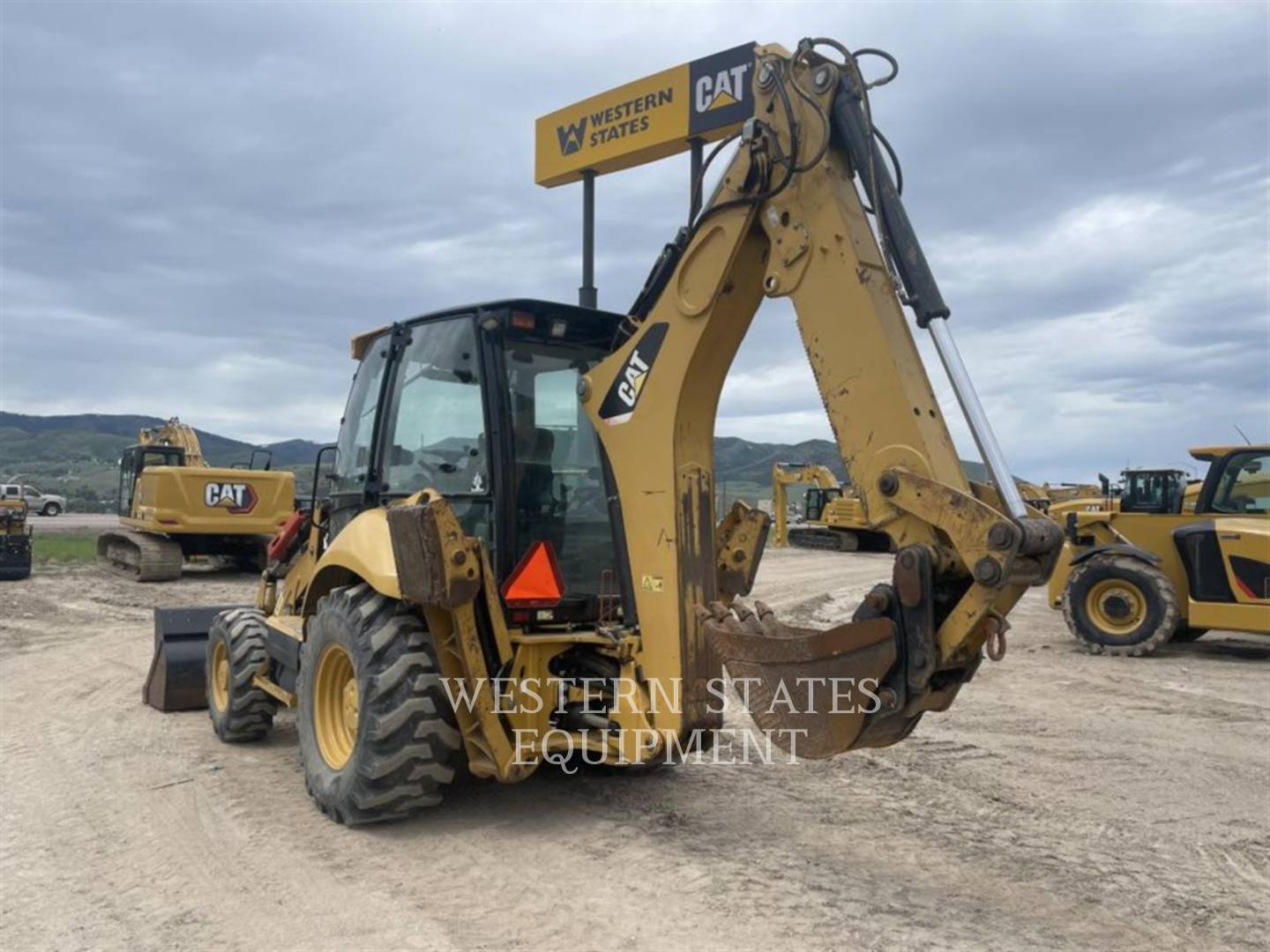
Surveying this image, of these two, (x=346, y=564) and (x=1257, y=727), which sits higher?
(x=346, y=564)

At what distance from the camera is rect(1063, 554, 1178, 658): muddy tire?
424 inches

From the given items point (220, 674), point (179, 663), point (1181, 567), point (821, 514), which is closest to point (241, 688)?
point (220, 674)

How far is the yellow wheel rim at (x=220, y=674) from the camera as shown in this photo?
665 cm

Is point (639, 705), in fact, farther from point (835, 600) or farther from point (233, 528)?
point (233, 528)

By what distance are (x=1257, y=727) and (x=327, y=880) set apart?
6.62m

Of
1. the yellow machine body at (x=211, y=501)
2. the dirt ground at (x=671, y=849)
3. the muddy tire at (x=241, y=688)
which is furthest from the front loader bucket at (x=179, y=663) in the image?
the yellow machine body at (x=211, y=501)

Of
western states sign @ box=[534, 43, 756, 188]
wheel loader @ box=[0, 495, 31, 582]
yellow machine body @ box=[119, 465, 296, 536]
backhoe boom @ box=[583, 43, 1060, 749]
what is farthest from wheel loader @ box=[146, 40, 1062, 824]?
wheel loader @ box=[0, 495, 31, 582]

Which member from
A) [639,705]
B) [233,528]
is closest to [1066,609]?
[639,705]

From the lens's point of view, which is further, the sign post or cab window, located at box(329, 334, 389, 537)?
the sign post

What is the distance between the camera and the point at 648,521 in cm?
450

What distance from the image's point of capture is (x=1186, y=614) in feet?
36.4

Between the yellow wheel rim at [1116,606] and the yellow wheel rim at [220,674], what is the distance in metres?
8.85

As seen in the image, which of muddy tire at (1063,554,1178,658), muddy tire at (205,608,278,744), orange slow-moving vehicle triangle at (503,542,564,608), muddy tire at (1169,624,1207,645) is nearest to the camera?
orange slow-moving vehicle triangle at (503,542,564,608)

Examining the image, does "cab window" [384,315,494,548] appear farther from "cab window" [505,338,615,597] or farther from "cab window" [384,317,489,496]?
"cab window" [505,338,615,597]
